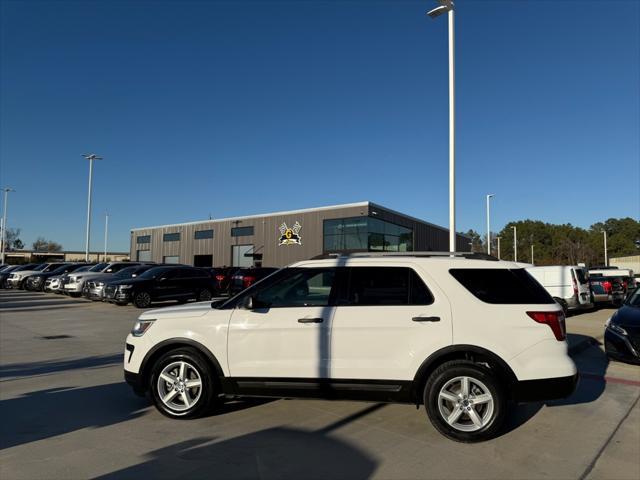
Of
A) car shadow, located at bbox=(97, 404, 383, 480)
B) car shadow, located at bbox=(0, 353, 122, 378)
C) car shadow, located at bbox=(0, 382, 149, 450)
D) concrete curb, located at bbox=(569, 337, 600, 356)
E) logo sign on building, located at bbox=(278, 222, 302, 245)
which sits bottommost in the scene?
car shadow, located at bbox=(97, 404, 383, 480)

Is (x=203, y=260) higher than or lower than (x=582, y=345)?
higher

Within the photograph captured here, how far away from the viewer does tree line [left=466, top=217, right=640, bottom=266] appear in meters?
81.5

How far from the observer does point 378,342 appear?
4.83m

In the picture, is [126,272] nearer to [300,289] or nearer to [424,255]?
[300,289]

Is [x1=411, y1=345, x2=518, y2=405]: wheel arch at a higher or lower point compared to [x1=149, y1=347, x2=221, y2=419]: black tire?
higher

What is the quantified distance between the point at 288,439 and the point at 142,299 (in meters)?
15.3

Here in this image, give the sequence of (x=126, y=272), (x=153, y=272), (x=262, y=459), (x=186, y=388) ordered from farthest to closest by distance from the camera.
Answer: (x=126, y=272) < (x=153, y=272) < (x=186, y=388) < (x=262, y=459)

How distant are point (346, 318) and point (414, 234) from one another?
1676 inches

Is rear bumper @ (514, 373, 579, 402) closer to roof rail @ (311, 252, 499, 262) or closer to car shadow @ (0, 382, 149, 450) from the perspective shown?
roof rail @ (311, 252, 499, 262)

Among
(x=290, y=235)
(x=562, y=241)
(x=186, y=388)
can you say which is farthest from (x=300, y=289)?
(x=562, y=241)

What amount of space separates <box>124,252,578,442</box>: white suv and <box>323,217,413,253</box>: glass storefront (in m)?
32.2

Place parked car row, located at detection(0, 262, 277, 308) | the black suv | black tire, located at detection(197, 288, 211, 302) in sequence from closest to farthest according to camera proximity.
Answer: the black suv, parked car row, located at detection(0, 262, 277, 308), black tire, located at detection(197, 288, 211, 302)

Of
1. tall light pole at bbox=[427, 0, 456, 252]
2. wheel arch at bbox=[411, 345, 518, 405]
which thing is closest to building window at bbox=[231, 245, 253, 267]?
tall light pole at bbox=[427, 0, 456, 252]

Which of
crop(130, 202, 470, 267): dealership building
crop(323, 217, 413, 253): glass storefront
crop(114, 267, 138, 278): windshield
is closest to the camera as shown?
crop(114, 267, 138, 278): windshield
